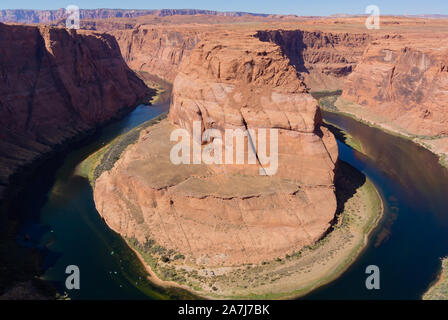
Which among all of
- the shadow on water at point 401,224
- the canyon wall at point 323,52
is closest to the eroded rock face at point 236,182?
the shadow on water at point 401,224

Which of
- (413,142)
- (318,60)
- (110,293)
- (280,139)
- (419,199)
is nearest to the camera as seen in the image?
(110,293)

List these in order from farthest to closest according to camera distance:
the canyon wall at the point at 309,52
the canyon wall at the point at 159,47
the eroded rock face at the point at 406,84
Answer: the canyon wall at the point at 159,47 < the canyon wall at the point at 309,52 < the eroded rock face at the point at 406,84

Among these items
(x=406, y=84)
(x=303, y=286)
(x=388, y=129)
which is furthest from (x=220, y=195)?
(x=406, y=84)

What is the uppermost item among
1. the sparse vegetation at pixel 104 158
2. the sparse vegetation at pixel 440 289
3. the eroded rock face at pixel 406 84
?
the eroded rock face at pixel 406 84

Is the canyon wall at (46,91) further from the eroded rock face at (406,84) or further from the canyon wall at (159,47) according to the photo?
the eroded rock face at (406,84)

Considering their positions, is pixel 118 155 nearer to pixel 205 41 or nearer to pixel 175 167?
pixel 175 167

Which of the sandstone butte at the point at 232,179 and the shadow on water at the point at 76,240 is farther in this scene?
the sandstone butte at the point at 232,179

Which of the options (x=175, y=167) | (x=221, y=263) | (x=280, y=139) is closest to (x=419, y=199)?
(x=280, y=139)
